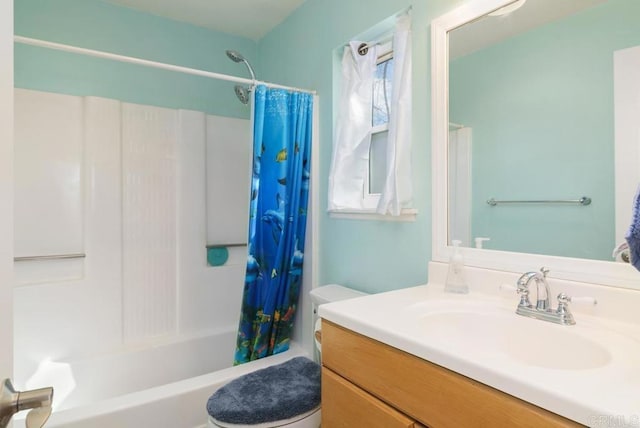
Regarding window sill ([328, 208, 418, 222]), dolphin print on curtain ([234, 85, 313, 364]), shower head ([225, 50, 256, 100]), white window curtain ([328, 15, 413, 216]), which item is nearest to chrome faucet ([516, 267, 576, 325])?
window sill ([328, 208, 418, 222])

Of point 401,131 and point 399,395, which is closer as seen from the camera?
point 399,395

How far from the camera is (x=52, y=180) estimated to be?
191 cm

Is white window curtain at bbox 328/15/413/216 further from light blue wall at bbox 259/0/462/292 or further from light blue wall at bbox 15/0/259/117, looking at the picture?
light blue wall at bbox 15/0/259/117

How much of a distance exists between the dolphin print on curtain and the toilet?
1.62 ft

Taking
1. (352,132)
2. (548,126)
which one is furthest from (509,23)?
(352,132)

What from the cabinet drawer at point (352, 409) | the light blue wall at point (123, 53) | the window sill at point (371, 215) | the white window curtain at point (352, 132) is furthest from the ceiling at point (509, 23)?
the light blue wall at point (123, 53)

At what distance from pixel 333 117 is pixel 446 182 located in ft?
2.63

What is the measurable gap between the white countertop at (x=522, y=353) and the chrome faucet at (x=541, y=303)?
23 millimetres

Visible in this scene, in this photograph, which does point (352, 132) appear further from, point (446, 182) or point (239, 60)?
point (239, 60)

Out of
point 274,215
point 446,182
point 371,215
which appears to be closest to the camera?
point 446,182

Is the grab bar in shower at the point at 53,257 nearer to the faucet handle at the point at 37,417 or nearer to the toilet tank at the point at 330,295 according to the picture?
the toilet tank at the point at 330,295

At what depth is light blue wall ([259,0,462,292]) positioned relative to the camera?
4.61ft

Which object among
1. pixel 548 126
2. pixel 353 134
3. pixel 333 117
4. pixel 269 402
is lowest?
pixel 269 402

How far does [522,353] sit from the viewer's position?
0.92 metres
